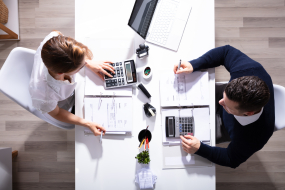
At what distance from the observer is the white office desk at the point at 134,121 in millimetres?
1141

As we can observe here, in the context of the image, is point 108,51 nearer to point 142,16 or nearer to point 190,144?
point 142,16

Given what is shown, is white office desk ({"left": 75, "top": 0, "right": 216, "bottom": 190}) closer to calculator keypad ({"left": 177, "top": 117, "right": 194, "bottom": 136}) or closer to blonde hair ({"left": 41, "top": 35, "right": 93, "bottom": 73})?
calculator keypad ({"left": 177, "top": 117, "right": 194, "bottom": 136})

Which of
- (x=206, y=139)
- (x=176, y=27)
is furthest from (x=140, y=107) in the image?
(x=176, y=27)

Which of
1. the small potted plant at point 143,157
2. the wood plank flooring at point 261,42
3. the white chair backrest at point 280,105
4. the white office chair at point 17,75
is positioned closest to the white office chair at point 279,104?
the white chair backrest at point 280,105

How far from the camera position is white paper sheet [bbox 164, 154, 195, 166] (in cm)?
115

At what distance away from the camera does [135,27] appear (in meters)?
1.07

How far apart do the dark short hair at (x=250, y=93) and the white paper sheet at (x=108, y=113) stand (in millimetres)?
618

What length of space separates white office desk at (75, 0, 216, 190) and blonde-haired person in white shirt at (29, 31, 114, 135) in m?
0.10

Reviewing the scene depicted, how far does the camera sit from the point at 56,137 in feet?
5.94

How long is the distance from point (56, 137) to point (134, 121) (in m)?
1.07

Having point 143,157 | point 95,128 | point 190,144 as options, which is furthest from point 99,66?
point 190,144

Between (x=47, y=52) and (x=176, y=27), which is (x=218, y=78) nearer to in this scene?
(x=176, y=27)

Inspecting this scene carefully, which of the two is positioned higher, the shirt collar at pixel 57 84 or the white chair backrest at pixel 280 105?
the shirt collar at pixel 57 84

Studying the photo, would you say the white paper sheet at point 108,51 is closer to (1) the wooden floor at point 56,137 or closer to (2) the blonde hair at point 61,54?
(2) the blonde hair at point 61,54
